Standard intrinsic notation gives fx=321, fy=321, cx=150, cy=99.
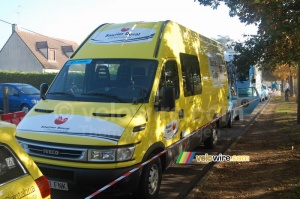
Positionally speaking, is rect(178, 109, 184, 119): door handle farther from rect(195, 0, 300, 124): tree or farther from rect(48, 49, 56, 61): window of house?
rect(48, 49, 56, 61): window of house

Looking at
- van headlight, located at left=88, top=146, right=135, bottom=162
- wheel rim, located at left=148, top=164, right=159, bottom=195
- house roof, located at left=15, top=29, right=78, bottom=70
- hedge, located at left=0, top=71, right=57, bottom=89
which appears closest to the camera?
van headlight, located at left=88, top=146, right=135, bottom=162

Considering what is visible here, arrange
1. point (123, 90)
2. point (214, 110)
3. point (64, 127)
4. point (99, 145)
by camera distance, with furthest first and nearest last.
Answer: point (214, 110)
point (123, 90)
point (64, 127)
point (99, 145)

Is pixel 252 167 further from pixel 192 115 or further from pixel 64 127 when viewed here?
pixel 64 127

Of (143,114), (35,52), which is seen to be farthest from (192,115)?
(35,52)

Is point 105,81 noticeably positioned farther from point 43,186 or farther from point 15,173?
point 15,173

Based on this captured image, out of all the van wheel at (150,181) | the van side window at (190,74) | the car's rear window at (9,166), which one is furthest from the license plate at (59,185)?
the van side window at (190,74)

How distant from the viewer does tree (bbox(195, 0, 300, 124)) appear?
8250 millimetres

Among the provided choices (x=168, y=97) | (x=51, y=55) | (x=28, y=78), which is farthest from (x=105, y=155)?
(x=51, y=55)

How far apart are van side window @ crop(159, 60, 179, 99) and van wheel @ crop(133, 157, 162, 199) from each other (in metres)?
1.29

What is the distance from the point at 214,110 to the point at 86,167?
5442 millimetres

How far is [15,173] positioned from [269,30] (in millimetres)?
7960

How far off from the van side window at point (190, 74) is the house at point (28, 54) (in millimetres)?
36165

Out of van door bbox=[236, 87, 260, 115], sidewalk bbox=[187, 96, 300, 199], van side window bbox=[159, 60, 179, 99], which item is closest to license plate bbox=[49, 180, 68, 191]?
Answer: sidewalk bbox=[187, 96, 300, 199]

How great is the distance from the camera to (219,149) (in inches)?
367
